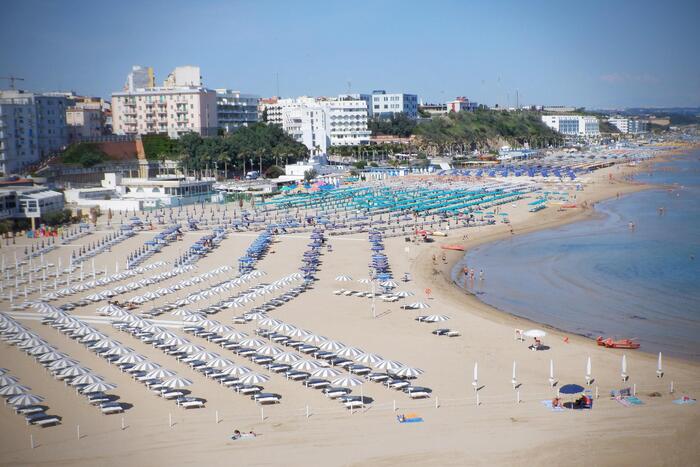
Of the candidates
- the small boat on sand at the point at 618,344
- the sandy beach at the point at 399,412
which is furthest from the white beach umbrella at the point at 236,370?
the small boat on sand at the point at 618,344

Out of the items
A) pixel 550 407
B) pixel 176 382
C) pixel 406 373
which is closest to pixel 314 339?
pixel 406 373

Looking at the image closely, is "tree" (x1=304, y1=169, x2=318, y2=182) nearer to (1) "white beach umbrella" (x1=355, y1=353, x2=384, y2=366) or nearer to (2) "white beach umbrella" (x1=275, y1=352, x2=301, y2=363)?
(2) "white beach umbrella" (x1=275, y1=352, x2=301, y2=363)

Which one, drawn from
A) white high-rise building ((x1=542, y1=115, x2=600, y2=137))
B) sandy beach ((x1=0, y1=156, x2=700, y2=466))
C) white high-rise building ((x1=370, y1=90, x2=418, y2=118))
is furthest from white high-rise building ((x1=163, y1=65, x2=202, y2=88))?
white high-rise building ((x1=542, y1=115, x2=600, y2=137))

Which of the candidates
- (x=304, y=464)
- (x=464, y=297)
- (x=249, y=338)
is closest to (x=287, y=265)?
(x=464, y=297)

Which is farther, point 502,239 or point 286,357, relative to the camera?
point 502,239

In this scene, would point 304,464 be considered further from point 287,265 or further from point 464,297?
point 287,265

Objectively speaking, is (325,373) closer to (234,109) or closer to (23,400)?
(23,400)
